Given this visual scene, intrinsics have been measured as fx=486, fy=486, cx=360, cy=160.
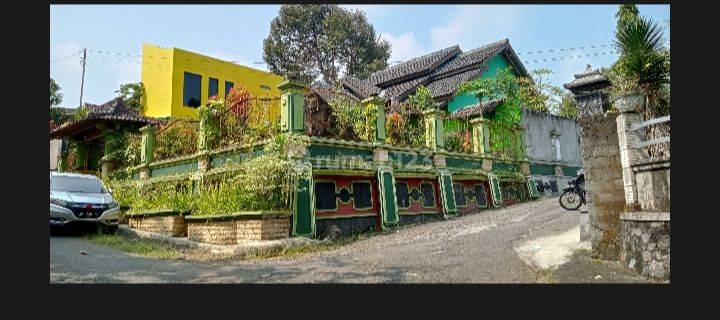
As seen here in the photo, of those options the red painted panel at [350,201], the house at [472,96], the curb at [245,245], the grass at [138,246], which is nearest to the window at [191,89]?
the house at [472,96]

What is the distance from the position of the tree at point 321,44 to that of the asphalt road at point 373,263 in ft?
93.2

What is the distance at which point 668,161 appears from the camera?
6094 millimetres

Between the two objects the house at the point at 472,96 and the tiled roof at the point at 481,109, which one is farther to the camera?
the tiled roof at the point at 481,109

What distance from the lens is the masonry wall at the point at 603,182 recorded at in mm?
6996

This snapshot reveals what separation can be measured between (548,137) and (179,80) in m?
15.9

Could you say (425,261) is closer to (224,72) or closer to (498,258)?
(498,258)

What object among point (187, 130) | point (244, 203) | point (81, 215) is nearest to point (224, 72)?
point (187, 130)

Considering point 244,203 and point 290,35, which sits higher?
point 290,35

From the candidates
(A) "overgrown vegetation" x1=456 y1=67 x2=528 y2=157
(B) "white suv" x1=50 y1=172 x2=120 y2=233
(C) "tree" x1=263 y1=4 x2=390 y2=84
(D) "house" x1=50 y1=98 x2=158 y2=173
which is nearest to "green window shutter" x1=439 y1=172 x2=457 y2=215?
(A) "overgrown vegetation" x1=456 y1=67 x2=528 y2=157

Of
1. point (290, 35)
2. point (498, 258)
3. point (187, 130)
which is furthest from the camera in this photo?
point (290, 35)

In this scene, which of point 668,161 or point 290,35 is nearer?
point 668,161

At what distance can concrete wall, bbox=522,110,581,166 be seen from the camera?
18.8 metres

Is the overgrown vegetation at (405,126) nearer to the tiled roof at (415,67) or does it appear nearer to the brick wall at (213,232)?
the brick wall at (213,232)

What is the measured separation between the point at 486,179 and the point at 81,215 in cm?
1111
